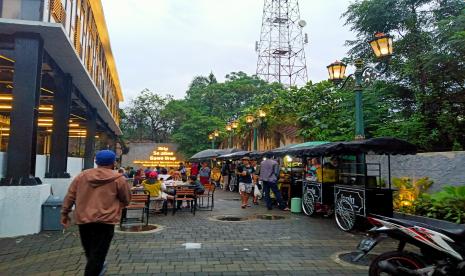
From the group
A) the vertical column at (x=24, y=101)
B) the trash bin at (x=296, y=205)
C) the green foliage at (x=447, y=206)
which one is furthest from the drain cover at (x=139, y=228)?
the green foliage at (x=447, y=206)

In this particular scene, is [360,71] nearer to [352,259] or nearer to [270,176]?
[270,176]

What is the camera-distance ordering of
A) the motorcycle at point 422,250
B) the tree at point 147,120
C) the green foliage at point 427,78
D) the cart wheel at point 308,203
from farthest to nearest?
1. the tree at point 147,120
2. the green foliage at point 427,78
3. the cart wheel at point 308,203
4. the motorcycle at point 422,250

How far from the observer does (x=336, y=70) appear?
1126 centimetres

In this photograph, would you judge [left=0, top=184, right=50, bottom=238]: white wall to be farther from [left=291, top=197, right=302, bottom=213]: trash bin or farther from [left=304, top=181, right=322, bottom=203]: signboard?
[left=291, top=197, right=302, bottom=213]: trash bin

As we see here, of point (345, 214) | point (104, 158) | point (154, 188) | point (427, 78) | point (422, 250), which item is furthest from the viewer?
point (427, 78)

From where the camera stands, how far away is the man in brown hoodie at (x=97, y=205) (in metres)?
4.27

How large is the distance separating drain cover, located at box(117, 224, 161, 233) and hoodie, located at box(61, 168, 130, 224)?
4293 mm

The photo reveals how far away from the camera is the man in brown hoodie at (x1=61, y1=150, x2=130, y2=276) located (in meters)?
4.27

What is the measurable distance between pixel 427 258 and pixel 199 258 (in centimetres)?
338

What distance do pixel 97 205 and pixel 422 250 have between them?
3.90 metres

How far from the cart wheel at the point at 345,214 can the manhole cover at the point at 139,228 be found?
4301 mm

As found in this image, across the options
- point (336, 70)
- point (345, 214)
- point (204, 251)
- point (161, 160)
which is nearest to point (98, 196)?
point (204, 251)

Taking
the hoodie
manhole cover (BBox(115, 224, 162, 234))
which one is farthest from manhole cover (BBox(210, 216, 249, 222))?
the hoodie

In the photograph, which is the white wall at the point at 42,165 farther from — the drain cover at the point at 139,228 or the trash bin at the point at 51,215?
the drain cover at the point at 139,228
